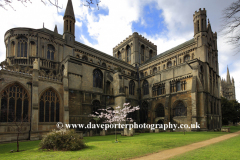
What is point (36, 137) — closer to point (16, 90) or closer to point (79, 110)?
point (16, 90)

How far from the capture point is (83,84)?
29297mm

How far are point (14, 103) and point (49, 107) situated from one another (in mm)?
4431

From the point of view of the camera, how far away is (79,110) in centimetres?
2680

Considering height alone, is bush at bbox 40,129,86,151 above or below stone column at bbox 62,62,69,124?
below

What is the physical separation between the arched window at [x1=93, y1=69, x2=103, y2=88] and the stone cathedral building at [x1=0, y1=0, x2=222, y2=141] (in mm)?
143

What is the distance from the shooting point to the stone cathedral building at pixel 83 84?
20.1 m

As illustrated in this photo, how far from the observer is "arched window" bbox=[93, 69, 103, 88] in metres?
32.3

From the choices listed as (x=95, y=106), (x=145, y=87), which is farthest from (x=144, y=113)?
(x=95, y=106)

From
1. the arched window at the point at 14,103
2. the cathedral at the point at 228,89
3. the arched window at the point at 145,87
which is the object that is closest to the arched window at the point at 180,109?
the arched window at the point at 145,87

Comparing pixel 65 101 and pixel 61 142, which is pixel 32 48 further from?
pixel 61 142

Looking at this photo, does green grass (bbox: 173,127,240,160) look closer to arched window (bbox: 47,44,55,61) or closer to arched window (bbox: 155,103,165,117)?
arched window (bbox: 155,103,165,117)

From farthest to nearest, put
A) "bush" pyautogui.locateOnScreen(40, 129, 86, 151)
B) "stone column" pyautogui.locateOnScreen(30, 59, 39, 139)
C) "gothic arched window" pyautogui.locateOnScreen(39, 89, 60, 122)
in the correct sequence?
"gothic arched window" pyautogui.locateOnScreen(39, 89, 60, 122) < "stone column" pyautogui.locateOnScreen(30, 59, 39, 139) < "bush" pyautogui.locateOnScreen(40, 129, 86, 151)

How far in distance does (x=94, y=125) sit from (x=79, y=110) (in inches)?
169

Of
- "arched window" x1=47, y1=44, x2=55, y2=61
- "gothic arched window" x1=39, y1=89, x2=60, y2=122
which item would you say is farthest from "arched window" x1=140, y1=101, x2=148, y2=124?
"arched window" x1=47, y1=44, x2=55, y2=61
